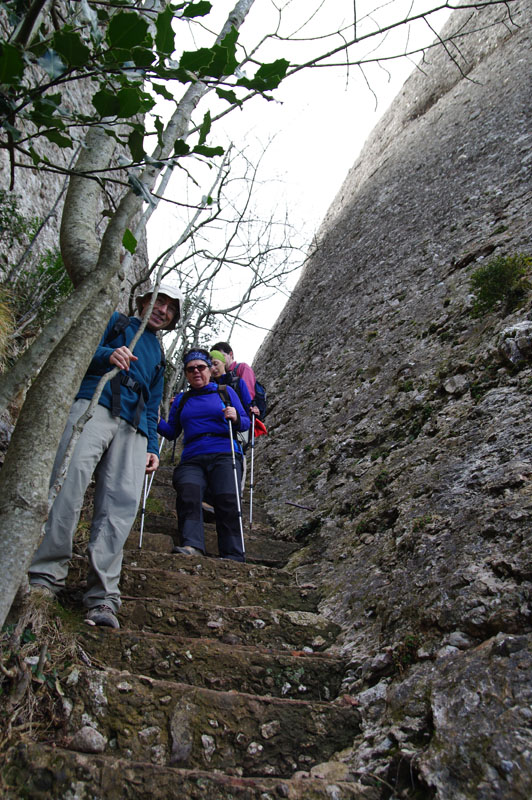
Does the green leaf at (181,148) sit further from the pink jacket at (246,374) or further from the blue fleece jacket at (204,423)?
the pink jacket at (246,374)

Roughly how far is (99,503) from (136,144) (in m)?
Result: 2.10

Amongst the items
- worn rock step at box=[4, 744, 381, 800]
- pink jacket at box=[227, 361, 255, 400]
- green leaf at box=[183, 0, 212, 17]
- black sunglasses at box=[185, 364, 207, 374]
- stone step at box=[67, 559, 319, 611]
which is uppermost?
pink jacket at box=[227, 361, 255, 400]

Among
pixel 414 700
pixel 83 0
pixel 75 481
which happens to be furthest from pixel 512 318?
pixel 83 0

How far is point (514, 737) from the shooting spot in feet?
5.42

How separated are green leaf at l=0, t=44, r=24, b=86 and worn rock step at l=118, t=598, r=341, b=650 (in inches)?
95.3

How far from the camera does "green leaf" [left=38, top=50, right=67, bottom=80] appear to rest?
4.46 feet

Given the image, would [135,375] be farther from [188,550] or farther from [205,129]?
[205,129]

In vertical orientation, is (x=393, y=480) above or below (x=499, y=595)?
above

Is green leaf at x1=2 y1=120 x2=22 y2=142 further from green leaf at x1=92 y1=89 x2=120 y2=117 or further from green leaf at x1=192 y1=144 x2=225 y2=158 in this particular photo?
green leaf at x1=192 y1=144 x2=225 y2=158

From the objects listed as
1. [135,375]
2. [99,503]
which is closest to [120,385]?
[135,375]

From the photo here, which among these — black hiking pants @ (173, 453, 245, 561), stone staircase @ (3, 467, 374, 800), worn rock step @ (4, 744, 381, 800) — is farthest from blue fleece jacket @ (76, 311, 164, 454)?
worn rock step @ (4, 744, 381, 800)

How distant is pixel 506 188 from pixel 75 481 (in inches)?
A: 245

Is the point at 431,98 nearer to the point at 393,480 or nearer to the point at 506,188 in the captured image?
the point at 506,188

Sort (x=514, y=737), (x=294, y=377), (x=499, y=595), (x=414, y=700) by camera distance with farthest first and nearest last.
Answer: (x=294, y=377) < (x=499, y=595) < (x=414, y=700) < (x=514, y=737)
